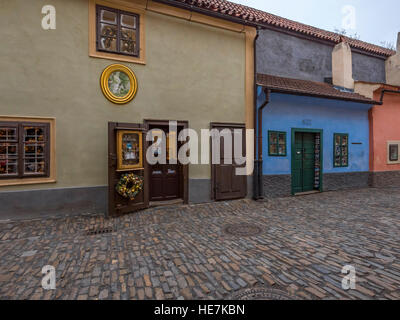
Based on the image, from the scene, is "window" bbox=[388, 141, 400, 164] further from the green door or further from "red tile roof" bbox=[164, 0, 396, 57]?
"red tile roof" bbox=[164, 0, 396, 57]

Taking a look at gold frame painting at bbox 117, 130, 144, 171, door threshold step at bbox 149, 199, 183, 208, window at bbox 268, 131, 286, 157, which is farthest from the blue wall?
gold frame painting at bbox 117, 130, 144, 171

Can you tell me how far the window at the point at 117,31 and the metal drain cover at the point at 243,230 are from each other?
570cm

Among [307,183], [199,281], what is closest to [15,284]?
[199,281]

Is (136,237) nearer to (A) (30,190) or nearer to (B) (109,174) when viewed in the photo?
(B) (109,174)

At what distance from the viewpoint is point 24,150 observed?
5.73 meters

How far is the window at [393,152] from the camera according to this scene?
451 inches

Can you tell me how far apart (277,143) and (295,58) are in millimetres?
5205

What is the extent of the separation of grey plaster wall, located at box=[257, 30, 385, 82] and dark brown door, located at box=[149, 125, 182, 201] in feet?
20.1

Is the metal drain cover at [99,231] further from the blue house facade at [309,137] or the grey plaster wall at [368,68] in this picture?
the grey plaster wall at [368,68]

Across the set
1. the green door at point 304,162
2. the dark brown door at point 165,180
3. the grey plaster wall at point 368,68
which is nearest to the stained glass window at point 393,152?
the grey plaster wall at point 368,68

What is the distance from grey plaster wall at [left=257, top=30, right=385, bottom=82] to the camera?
10297mm

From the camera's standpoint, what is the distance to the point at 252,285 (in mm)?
2945

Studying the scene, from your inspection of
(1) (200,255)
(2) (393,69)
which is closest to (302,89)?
(1) (200,255)

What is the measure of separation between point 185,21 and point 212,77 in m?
1.97
